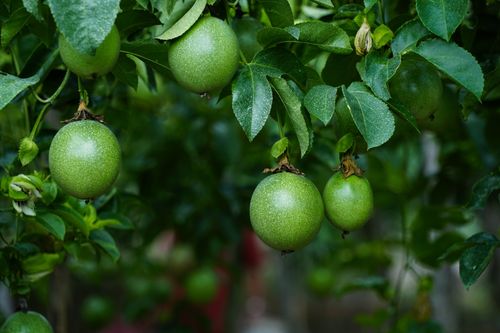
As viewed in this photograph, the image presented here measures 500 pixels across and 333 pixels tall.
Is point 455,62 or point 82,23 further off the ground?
point 82,23

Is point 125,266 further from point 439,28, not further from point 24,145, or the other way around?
point 439,28

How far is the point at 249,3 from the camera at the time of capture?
1.23 meters

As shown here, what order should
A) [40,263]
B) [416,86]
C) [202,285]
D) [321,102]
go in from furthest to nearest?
[202,285] → [40,263] → [416,86] → [321,102]

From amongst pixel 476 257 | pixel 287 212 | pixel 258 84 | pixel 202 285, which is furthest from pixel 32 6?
pixel 202 285

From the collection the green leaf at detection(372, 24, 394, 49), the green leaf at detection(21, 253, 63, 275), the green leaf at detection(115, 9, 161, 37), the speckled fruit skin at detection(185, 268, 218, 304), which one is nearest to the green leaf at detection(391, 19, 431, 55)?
the green leaf at detection(372, 24, 394, 49)

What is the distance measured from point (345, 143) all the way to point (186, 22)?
0.28m

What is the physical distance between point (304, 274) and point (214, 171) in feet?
6.02

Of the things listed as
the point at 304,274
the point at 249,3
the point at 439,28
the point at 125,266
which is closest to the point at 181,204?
the point at 125,266

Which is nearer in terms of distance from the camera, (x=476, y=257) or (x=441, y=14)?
(x=441, y=14)

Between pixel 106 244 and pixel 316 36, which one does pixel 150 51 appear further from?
pixel 106 244

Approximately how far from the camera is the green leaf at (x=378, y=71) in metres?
0.97

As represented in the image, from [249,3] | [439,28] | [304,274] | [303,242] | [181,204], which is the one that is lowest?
[304,274]

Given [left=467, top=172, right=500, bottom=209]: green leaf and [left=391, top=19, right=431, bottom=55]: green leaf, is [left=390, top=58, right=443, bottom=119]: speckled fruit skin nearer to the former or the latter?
[left=391, top=19, right=431, bottom=55]: green leaf

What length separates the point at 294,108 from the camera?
3.31 feet
